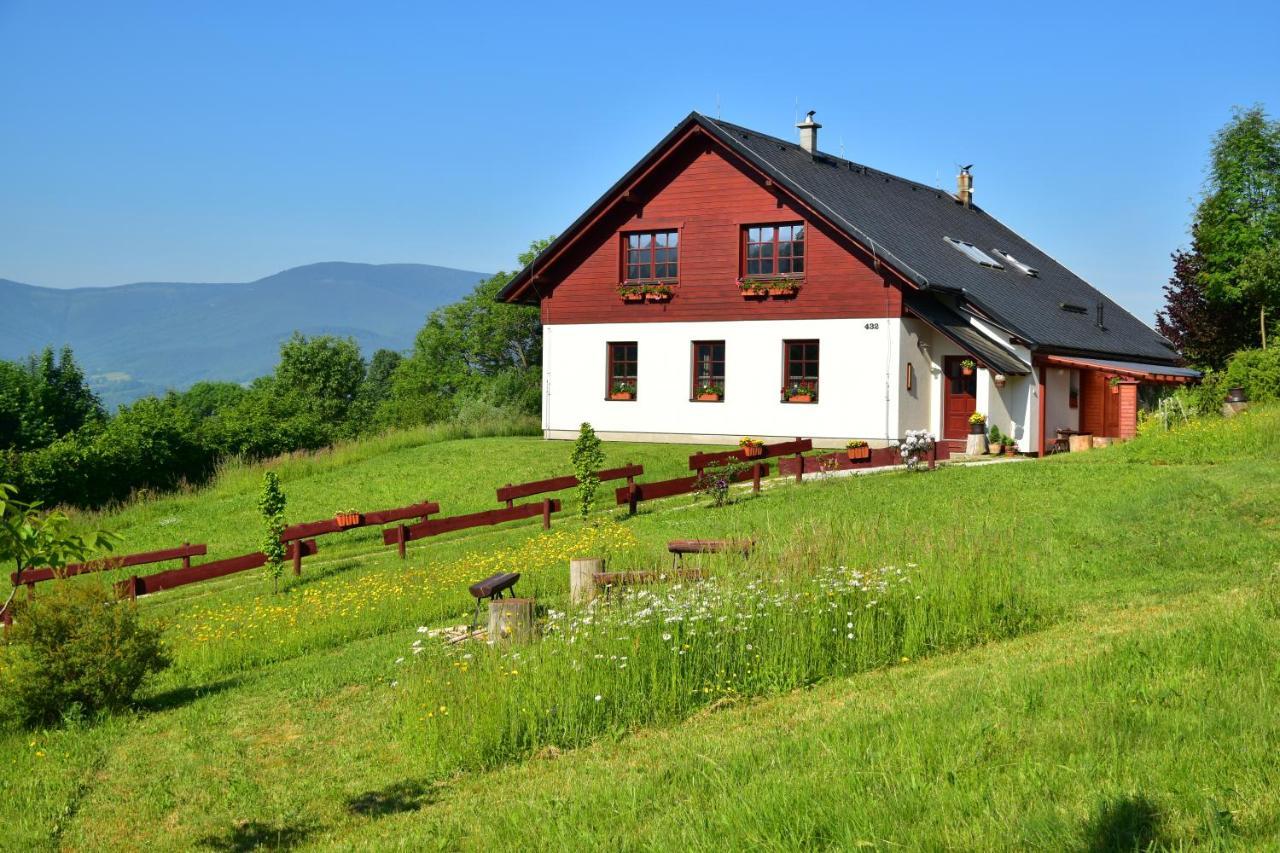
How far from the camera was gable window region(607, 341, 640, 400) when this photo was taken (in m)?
30.3

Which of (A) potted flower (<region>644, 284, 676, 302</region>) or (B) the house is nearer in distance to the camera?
(B) the house

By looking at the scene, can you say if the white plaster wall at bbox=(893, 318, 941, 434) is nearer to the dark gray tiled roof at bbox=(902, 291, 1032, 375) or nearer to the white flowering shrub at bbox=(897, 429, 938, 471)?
the dark gray tiled roof at bbox=(902, 291, 1032, 375)

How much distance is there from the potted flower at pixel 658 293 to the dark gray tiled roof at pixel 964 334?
600cm

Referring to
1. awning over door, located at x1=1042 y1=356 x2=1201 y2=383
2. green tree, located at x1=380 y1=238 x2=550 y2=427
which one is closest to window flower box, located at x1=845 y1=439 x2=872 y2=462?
awning over door, located at x1=1042 y1=356 x2=1201 y2=383

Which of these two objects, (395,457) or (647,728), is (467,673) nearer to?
(647,728)

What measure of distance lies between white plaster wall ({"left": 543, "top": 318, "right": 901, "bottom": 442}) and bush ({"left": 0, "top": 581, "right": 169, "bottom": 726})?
1985cm

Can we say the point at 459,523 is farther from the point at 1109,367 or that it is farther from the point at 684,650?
the point at 1109,367

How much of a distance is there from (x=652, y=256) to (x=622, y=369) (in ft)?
9.88

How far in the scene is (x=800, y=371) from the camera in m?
28.3

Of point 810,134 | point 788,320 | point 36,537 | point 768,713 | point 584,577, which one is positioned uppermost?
point 810,134

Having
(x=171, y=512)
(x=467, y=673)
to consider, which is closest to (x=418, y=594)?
(x=467, y=673)

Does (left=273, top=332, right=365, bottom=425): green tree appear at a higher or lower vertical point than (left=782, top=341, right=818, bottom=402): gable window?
higher

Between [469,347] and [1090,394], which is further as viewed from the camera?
[469,347]

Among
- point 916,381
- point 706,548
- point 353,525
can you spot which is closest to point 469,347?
point 916,381
